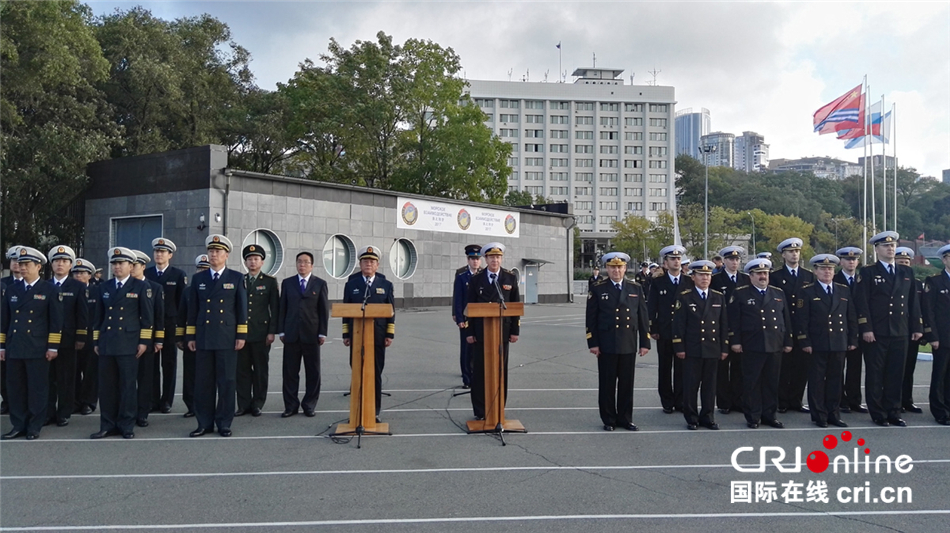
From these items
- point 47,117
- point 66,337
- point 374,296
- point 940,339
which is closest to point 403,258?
point 47,117

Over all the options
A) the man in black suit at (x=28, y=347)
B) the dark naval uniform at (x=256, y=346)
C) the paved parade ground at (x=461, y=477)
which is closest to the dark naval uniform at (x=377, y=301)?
the paved parade ground at (x=461, y=477)

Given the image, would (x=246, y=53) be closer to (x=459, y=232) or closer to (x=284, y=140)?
(x=284, y=140)

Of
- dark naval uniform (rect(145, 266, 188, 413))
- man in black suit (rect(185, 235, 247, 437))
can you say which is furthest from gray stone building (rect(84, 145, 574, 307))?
man in black suit (rect(185, 235, 247, 437))

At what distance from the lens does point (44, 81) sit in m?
22.0

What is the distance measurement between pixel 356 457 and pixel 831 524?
12.9 ft

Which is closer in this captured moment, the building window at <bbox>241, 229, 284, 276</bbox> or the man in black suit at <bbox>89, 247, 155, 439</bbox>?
the man in black suit at <bbox>89, 247, 155, 439</bbox>

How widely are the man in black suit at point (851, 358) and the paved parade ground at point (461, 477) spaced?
36 cm

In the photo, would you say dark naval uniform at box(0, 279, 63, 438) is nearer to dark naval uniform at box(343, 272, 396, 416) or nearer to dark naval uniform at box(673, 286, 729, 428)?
dark naval uniform at box(343, 272, 396, 416)

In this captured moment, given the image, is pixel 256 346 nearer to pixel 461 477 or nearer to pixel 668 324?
pixel 461 477

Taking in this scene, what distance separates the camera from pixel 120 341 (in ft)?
23.9

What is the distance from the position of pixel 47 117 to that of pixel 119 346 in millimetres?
23447

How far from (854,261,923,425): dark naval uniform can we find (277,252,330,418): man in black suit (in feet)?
21.3

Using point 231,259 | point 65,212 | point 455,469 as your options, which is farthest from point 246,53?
point 455,469

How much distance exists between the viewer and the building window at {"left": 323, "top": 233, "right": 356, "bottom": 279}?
82.9ft
